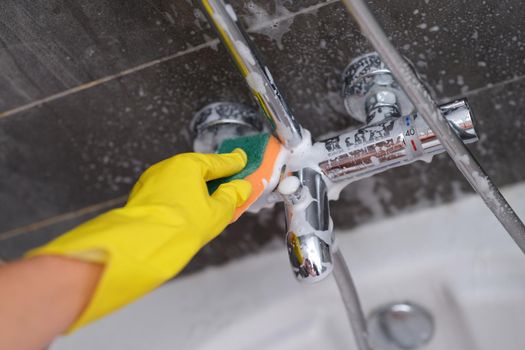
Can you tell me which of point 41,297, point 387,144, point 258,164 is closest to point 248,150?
point 258,164

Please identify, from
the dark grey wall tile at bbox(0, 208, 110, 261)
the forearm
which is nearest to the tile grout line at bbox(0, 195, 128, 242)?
the dark grey wall tile at bbox(0, 208, 110, 261)

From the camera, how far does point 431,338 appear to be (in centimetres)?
80

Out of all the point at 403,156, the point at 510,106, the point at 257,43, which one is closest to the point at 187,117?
the point at 257,43

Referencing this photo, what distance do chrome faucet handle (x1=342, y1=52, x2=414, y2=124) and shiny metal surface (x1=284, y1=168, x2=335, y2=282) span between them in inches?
3.6

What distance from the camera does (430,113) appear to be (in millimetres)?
505

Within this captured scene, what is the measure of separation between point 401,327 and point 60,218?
1.54 ft

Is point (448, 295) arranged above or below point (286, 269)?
below

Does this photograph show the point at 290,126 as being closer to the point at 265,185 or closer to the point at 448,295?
the point at 265,185

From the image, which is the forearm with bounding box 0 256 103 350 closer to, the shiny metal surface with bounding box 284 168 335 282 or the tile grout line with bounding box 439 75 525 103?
the shiny metal surface with bounding box 284 168 335 282

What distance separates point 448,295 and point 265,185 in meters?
0.32

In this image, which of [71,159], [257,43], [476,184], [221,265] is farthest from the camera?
[221,265]

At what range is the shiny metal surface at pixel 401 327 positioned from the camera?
802mm

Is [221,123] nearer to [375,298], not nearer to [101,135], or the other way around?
[101,135]

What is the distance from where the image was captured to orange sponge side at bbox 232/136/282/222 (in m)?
0.57
